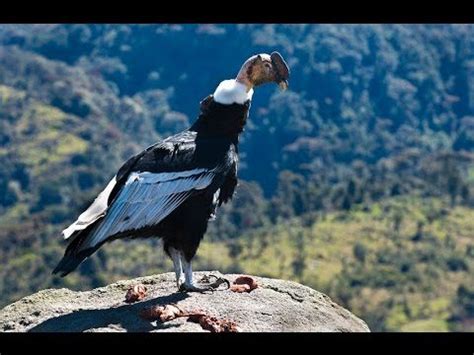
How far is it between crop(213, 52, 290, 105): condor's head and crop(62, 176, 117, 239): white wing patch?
61.8 inches

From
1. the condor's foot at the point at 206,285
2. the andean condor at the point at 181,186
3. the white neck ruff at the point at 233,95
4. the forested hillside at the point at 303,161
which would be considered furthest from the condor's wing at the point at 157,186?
the forested hillside at the point at 303,161

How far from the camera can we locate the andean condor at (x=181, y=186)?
10.3 metres

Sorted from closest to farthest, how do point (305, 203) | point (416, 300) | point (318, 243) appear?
point (416, 300) → point (318, 243) → point (305, 203)

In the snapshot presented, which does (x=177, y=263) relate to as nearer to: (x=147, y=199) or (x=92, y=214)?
(x=147, y=199)

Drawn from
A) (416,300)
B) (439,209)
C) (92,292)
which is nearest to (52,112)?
(439,209)

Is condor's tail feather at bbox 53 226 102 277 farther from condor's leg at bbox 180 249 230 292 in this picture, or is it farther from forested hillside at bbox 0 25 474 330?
forested hillside at bbox 0 25 474 330

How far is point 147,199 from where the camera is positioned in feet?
34.4

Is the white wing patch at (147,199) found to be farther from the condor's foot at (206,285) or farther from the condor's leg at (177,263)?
the condor's foot at (206,285)

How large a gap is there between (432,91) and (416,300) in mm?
100279

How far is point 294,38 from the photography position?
623 feet

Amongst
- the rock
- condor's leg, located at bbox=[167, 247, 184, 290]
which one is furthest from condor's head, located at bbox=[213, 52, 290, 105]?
the rock

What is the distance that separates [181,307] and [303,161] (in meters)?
147
